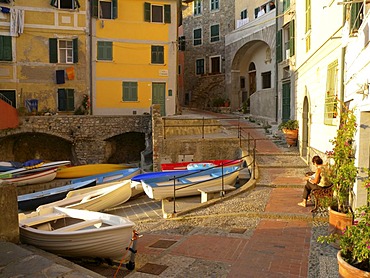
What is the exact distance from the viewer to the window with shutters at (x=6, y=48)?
20.6 m

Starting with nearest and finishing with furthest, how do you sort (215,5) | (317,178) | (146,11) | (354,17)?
(354,17) → (317,178) → (146,11) → (215,5)

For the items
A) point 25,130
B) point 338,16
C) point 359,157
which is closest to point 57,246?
point 359,157

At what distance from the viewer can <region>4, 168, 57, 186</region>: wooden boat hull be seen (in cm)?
1614

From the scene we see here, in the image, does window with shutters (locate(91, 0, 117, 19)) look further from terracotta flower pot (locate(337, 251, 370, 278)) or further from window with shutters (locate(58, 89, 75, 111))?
terracotta flower pot (locate(337, 251, 370, 278))

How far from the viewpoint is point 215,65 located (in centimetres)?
3319

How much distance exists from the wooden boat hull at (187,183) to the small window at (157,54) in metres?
12.0

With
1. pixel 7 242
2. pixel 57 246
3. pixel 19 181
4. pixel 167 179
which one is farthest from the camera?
pixel 19 181

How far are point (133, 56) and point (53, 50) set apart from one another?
4.79m

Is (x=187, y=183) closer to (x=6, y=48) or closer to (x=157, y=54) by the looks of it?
(x=157, y=54)

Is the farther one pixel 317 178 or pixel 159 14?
pixel 159 14

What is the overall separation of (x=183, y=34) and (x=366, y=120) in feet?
105

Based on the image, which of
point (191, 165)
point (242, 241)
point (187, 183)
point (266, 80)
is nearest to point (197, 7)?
point (266, 80)

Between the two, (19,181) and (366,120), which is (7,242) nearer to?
(366,120)

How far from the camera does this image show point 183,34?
36.6m
